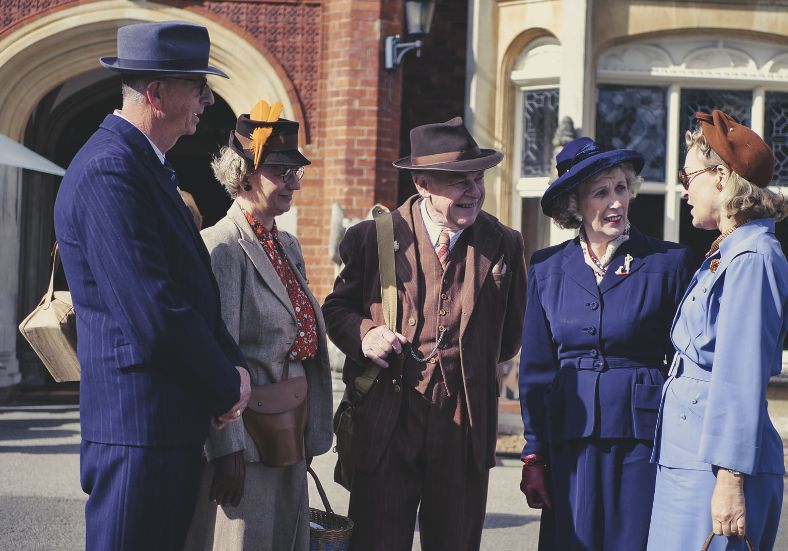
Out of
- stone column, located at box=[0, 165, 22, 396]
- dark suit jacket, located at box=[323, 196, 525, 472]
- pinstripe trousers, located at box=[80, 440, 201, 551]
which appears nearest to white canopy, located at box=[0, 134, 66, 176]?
stone column, located at box=[0, 165, 22, 396]

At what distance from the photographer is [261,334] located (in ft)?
11.6

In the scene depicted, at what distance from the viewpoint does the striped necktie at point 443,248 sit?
12.9 feet

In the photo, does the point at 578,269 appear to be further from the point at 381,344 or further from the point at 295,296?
the point at 295,296

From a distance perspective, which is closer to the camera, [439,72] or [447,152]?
[447,152]

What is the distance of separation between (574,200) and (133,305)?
1.64m

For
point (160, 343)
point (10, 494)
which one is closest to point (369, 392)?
point (160, 343)

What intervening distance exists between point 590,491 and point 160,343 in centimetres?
151

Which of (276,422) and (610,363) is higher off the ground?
(610,363)

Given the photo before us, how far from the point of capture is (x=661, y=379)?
356cm

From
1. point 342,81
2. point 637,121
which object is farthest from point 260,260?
point 637,121

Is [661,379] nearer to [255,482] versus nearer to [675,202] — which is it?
[255,482]

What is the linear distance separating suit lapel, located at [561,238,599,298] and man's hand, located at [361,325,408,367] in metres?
0.60

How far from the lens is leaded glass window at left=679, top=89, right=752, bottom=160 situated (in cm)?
893

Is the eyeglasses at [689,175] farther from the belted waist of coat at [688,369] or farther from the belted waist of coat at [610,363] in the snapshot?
the belted waist of coat at [610,363]
